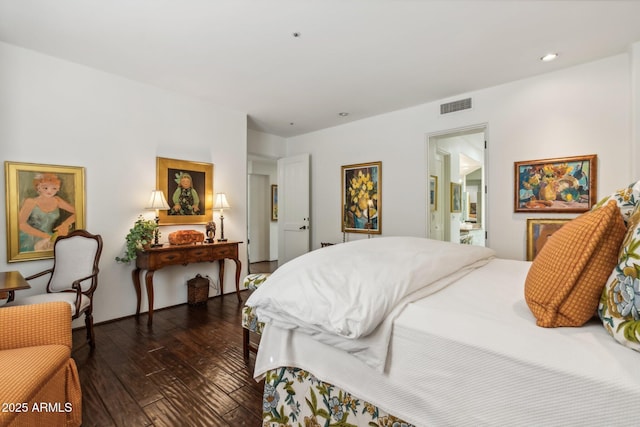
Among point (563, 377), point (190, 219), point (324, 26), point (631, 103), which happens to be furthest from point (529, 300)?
point (190, 219)

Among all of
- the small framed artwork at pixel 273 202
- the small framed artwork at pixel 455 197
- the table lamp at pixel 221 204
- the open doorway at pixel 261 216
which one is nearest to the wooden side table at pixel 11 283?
the table lamp at pixel 221 204

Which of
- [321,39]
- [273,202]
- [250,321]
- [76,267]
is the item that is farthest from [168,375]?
[273,202]

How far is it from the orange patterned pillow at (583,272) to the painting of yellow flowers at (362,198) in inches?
136

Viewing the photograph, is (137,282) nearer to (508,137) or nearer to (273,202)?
(273,202)

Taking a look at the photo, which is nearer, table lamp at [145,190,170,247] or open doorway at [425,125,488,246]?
table lamp at [145,190,170,247]

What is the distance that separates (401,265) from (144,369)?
2086mm

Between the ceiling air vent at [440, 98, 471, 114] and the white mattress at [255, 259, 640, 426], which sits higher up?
the ceiling air vent at [440, 98, 471, 114]

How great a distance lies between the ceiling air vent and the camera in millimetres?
3645

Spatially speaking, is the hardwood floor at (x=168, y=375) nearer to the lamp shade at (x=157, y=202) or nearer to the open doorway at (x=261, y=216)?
the lamp shade at (x=157, y=202)

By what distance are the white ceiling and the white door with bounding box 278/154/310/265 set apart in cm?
186

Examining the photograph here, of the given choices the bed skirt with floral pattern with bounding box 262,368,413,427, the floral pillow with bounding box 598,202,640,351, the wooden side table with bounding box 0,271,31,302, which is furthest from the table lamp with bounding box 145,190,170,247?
the floral pillow with bounding box 598,202,640,351

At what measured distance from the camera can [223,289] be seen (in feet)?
13.5

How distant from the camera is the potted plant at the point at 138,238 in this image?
10.3 ft

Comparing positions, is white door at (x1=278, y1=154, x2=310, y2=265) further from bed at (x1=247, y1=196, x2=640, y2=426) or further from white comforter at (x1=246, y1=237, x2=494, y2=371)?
bed at (x1=247, y1=196, x2=640, y2=426)
